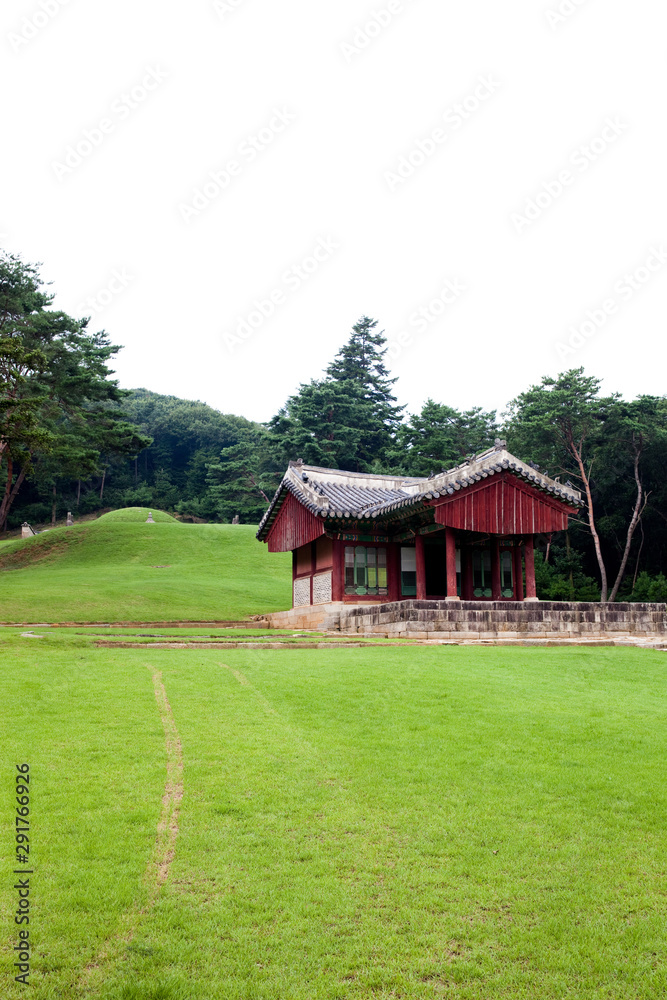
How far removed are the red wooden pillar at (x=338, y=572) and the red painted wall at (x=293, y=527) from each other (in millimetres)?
813

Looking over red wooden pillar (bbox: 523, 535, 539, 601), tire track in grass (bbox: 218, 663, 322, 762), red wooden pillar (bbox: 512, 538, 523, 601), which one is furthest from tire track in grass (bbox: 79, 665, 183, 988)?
red wooden pillar (bbox: 512, 538, 523, 601)

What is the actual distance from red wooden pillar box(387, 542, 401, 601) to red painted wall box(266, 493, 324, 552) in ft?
9.04

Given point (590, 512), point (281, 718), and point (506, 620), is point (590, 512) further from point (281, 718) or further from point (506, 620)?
point (281, 718)

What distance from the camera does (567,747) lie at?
8.09 meters

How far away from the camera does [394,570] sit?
87.4 feet

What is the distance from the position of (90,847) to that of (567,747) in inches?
201

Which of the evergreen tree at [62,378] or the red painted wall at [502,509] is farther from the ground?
the evergreen tree at [62,378]

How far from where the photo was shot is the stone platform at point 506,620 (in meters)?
18.8

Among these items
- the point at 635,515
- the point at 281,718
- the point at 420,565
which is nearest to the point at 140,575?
the point at 420,565

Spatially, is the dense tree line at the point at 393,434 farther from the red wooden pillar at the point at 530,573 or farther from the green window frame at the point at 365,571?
the green window frame at the point at 365,571

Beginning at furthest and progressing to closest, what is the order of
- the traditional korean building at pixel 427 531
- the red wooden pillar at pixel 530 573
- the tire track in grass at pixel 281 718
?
the red wooden pillar at pixel 530 573, the traditional korean building at pixel 427 531, the tire track in grass at pixel 281 718

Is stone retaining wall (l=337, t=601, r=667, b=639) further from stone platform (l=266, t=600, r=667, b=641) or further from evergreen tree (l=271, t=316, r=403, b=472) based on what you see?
evergreen tree (l=271, t=316, r=403, b=472)

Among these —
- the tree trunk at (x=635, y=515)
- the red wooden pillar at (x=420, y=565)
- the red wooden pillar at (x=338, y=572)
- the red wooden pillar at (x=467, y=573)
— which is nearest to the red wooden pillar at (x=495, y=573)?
the red wooden pillar at (x=467, y=573)

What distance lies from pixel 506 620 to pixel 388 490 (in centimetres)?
1210
